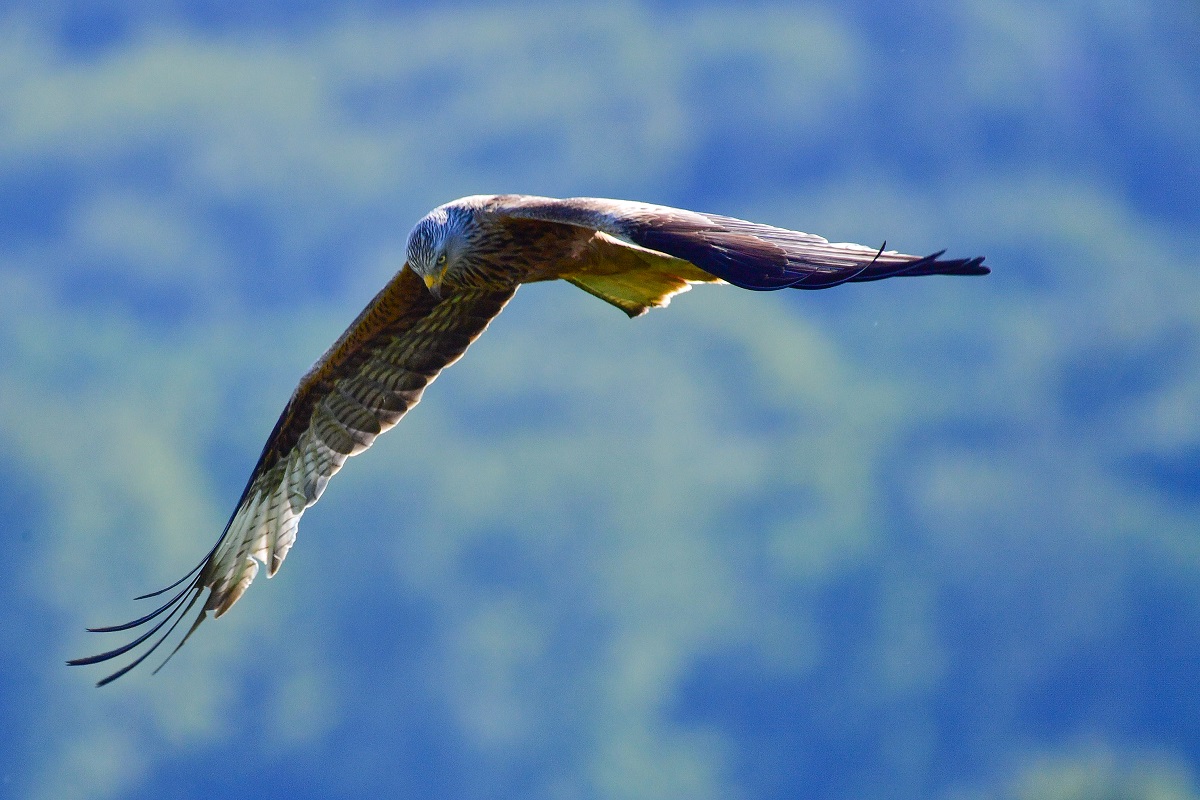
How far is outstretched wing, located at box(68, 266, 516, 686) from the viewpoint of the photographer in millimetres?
6746

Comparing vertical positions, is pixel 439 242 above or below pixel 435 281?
above

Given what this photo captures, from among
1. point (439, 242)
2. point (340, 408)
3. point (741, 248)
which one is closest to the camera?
point (741, 248)

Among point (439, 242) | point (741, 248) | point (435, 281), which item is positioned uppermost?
point (439, 242)

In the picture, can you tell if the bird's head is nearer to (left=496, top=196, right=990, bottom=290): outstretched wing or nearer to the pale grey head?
the pale grey head

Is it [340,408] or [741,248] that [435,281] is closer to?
[340,408]

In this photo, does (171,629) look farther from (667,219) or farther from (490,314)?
(667,219)

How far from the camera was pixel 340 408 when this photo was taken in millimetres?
6996

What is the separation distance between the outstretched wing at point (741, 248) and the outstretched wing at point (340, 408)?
140cm

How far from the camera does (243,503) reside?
709 cm

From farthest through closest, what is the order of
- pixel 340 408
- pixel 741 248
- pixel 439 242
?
1. pixel 340 408
2. pixel 439 242
3. pixel 741 248

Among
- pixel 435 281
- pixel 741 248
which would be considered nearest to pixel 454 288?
pixel 435 281

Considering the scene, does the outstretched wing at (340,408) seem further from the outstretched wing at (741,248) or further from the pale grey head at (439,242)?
the outstretched wing at (741,248)

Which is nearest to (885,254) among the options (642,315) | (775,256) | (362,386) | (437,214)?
(775,256)

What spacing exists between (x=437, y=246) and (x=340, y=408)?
3.68 feet
